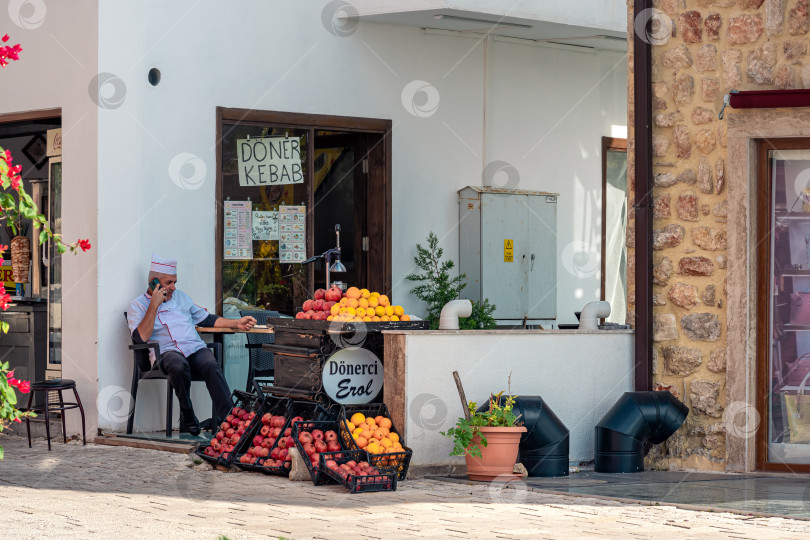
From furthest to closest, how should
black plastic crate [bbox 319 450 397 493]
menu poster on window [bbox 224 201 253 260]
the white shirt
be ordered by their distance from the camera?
menu poster on window [bbox 224 201 253 260] → the white shirt → black plastic crate [bbox 319 450 397 493]

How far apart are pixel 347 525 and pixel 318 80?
5.79 meters

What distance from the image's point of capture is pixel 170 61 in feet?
34.8

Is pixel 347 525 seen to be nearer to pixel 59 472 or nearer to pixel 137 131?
pixel 59 472

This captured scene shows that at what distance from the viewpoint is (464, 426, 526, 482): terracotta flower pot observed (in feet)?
26.6

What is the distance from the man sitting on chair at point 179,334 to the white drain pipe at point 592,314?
2.62m

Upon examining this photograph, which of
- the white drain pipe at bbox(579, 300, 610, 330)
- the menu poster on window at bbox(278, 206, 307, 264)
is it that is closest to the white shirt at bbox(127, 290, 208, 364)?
the menu poster on window at bbox(278, 206, 307, 264)

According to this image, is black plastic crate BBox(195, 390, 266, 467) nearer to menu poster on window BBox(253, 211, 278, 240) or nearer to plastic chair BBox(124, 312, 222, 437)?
plastic chair BBox(124, 312, 222, 437)

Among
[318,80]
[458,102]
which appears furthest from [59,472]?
[458,102]

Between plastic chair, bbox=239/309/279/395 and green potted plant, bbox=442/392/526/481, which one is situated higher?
plastic chair, bbox=239/309/279/395

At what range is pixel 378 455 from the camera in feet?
26.1

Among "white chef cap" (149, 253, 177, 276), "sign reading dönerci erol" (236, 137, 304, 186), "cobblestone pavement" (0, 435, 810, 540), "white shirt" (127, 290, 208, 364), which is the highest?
"sign reading dönerci erol" (236, 137, 304, 186)

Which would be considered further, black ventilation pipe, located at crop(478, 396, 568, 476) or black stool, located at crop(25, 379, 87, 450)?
black stool, located at crop(25, 379, 87, 450)

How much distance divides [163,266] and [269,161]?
163 centimetres

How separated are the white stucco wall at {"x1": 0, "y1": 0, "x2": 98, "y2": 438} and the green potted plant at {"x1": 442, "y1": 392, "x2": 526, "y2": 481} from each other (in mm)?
3516
